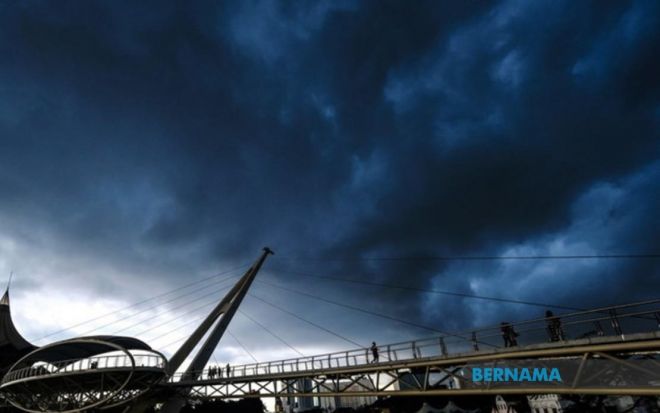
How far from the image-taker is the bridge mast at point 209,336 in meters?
39.4

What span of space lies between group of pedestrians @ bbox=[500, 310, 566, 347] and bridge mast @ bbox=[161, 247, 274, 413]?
3286 centimetres

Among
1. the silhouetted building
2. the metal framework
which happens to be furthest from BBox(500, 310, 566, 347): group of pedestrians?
the silhouetted building

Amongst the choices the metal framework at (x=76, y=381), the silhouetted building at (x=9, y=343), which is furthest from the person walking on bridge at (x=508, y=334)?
the silhouetted building at (x=9, y=343)

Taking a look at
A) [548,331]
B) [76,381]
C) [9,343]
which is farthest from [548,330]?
[9,343]

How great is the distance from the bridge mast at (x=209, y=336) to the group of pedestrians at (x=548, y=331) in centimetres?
3286

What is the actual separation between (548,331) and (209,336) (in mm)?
43301

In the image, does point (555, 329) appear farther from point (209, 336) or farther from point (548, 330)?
point (209, 336)

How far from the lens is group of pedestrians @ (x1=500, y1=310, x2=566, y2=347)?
1548cm

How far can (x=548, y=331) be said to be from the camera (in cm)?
1572

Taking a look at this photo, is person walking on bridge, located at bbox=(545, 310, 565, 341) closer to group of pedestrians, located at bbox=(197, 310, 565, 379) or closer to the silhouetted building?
group of pedestrians, located at bbox=(197, 310, 565, 379)

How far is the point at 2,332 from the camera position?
212ft

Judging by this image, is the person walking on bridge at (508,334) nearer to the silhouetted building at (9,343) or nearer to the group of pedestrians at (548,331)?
the group of pedestrians at (548,331)

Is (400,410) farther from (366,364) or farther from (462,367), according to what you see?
(462,367)

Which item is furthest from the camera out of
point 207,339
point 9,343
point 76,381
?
point 9,343
